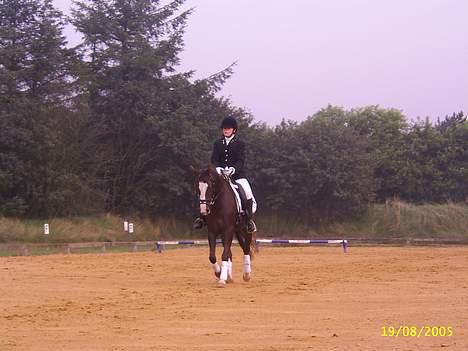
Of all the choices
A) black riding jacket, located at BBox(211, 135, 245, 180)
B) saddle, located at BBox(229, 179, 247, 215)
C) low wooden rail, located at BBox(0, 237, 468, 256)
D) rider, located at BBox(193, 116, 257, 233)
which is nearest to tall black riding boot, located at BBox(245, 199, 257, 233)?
rider, located at BBox(193, 116, 257, 233)

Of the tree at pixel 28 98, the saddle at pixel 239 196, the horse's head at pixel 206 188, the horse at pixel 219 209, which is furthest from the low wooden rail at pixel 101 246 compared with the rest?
the horse's head at pixel 206 188

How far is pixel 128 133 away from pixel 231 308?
113 ft

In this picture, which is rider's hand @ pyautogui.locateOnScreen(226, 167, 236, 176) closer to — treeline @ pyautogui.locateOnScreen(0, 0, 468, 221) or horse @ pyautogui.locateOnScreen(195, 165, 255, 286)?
horse @ pyautogui.locateOnScreen(195, 165, 255, 286)

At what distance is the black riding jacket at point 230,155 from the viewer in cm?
1661

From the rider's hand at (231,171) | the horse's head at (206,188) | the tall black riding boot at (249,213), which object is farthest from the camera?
the tall black riding boot at (249,213)

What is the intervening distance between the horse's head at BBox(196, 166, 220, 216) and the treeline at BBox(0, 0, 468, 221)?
24.5 m

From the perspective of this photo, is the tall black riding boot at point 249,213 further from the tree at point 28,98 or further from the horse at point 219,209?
the tree at point 28,98

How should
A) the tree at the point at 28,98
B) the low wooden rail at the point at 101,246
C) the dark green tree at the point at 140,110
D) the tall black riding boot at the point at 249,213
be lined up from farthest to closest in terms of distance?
the dark green tree at the point at 140,110 → the tree at the point at 28,98 → the low wooden rail at the point at 101,246 → the tall black riding boot at the point at 249,213

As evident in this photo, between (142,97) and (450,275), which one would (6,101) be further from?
(450,275)

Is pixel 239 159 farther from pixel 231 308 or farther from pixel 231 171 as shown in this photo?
pixel 231 308

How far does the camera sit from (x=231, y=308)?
474 inches

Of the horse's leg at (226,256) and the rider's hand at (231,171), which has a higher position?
the rider's hand at (231,171)

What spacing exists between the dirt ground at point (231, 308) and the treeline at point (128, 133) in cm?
2017

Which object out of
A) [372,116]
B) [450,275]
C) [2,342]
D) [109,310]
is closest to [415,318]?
[109,310]
